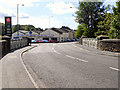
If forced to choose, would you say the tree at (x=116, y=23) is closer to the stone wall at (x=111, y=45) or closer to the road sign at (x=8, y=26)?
the stone wall at (x=111, y=45)

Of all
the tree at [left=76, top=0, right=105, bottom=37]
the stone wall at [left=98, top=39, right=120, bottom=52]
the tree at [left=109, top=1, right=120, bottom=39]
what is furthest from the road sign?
the tree at [left=76, top=0, right=105, bottom=37]

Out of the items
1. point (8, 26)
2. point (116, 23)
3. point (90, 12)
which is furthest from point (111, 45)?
point (90, 12)

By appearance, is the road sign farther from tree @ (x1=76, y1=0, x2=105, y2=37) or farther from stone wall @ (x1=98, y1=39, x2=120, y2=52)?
tree @ (x1=76, y1=0, x2=105, y2=37)

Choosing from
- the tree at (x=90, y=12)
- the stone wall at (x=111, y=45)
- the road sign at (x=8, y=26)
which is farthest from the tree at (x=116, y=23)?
the tree at (x=90, y=12)

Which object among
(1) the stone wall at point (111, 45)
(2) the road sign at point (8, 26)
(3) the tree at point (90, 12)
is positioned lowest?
(1) the stone wall at point (111, 45)

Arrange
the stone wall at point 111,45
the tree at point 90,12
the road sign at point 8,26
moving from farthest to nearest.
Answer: the tree at point 90,12
the road sign at point 8,26
the stone wall at point 111,45

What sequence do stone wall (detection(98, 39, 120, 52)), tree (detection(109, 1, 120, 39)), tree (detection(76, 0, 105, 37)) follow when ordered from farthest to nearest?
tree (detection(76, 0, 105, 37)), tree (detection(109, 1, 120, 39)), stone wall (detection(98, 39, 120, 52))

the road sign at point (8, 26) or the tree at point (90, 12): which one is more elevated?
the tree at point (90, 12)

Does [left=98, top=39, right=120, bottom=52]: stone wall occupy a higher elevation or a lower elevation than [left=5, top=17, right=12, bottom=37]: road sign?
lower

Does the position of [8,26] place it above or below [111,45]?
above

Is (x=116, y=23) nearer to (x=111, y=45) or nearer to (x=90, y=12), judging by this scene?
(x=111, y=45)

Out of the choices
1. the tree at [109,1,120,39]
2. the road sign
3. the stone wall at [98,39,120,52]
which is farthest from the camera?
the road sign

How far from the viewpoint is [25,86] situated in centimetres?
Result: 575

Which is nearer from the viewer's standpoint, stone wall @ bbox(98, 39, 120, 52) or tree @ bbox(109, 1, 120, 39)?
stone wall @ bbox(98, 39, 120, 52)
